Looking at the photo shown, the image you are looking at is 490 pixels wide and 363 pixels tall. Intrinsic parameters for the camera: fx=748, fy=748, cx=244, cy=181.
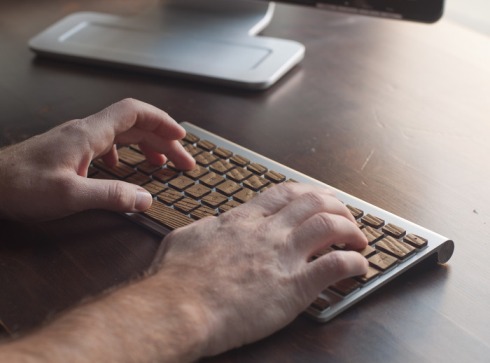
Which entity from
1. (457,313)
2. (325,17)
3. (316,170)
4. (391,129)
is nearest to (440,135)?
(391,129)

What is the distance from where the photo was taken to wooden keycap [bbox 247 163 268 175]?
817mm

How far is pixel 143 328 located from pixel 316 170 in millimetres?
356

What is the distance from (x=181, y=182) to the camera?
81cm

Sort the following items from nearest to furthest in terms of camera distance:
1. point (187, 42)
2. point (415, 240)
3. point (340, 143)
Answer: point (415, 240) < point (340, 143) < point (187, 42)

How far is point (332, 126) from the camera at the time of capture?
1.01 metres

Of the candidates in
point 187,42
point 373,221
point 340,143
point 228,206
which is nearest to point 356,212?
point 373,221

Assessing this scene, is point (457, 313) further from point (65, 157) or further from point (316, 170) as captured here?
point (65, 157)

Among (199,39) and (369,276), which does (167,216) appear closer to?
(369,276)

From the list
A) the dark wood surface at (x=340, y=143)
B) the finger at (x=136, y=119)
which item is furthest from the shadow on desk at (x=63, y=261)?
the finger at (x=136, y=119)

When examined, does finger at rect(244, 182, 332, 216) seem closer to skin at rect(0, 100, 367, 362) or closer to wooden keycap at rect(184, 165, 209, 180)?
skin at rect(0, 100, 367, 362)

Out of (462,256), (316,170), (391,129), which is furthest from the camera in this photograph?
(391,129)

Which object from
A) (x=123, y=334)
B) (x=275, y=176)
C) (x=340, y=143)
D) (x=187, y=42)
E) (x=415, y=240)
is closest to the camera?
(x=123, y=334)

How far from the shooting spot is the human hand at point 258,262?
620 mm

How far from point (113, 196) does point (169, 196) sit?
0.19 feet
